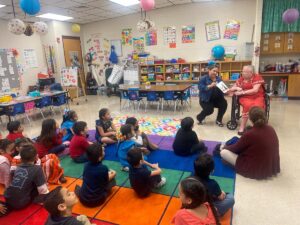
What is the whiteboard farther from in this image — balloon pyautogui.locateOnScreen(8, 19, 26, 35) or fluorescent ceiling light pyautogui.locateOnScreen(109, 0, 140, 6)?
balloon pyautogui.locateOnScreen(8, 19, 26, 35)

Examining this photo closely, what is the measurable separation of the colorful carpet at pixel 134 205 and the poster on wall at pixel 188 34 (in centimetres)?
587

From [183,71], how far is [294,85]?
3.47m

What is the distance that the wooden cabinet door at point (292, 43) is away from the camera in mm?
6699

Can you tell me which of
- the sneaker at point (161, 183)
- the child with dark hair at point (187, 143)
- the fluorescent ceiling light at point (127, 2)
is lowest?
the sneaker at point (161, 183)

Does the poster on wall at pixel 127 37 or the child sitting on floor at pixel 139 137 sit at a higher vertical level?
the poster on wall at pixel 127 37

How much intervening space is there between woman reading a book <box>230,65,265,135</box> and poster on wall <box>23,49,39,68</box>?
7.07m

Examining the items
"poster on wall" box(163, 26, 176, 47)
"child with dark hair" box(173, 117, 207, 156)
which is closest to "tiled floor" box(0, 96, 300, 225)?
"child with dark hair" box(173, 117, 207, 156)

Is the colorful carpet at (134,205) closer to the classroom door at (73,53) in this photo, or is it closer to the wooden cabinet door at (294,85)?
the wooden cabinet door at (294,85)

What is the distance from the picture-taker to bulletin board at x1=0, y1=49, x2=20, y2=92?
23.6 feet

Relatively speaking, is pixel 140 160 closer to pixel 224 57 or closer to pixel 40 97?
pixel 40 97

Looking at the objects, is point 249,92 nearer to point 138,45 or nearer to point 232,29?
point 232,29

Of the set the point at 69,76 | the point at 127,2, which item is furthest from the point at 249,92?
the point at 69,76

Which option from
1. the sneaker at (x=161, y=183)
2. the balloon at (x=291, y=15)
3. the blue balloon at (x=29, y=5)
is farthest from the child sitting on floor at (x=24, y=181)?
the balloon at (x=291, y=15)

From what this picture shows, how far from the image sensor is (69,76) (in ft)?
26.1
